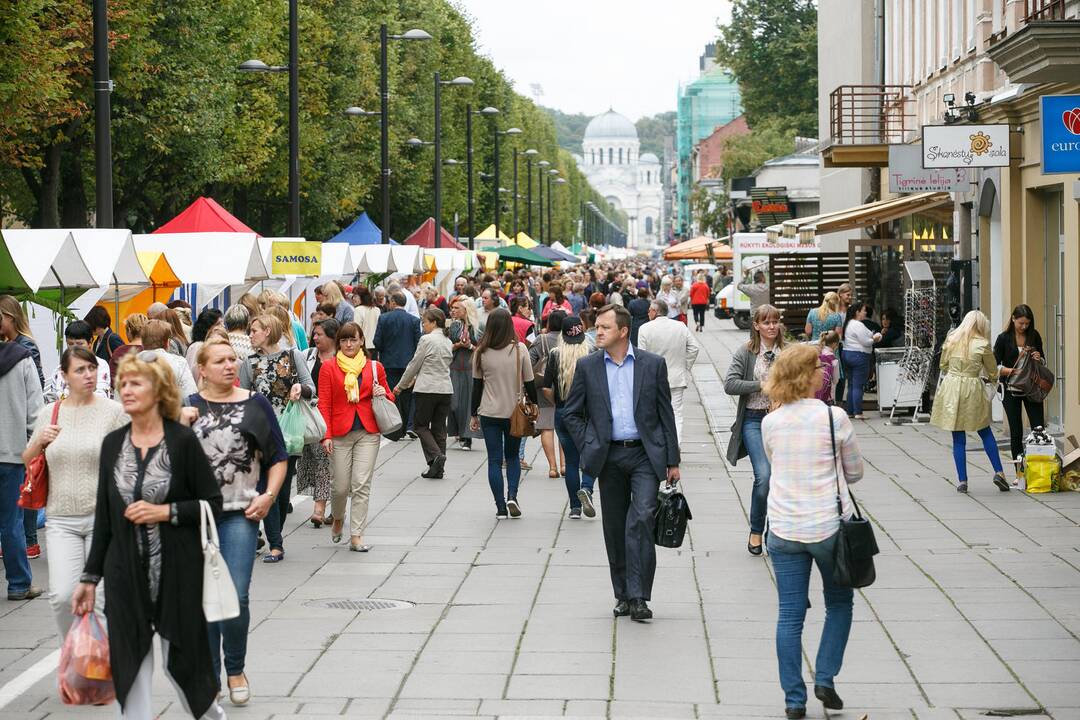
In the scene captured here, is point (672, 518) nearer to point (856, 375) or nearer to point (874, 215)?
point (856, 375)

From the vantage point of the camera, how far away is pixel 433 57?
198 ft

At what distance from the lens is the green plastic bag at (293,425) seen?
11352 mm

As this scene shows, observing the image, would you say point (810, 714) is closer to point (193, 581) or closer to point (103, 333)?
point (193, 581)

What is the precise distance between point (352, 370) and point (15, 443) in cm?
245

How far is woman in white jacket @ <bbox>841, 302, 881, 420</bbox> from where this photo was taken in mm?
21922

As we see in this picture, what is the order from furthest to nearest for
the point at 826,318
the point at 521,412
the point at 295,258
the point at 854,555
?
the point at 295,258 < the point at 826,318 < the point at 521,412 < the point at 854,555

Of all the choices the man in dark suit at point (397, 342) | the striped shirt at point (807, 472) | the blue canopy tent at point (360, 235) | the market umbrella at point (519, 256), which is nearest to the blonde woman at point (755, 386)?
the striped shirt at point (807, 472)

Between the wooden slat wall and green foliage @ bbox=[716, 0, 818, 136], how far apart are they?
38.3 meters

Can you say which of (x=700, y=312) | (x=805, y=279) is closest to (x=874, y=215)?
(x=805, y=279)

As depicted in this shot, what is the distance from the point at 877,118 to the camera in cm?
3084

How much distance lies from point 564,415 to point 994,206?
1332 cm

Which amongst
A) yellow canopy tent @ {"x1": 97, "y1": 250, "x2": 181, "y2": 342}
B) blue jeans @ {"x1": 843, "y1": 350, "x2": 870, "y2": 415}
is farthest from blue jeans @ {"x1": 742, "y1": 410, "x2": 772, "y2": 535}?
blue jeans @ {"x1": 843, "y1": 350, "x2": 870, "y2": 415}

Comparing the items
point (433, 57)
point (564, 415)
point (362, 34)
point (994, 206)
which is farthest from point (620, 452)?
point (433, 57)

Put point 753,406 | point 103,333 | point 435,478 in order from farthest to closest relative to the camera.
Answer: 1. point 435,478
2. point 103,333
3. point 753,406
